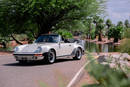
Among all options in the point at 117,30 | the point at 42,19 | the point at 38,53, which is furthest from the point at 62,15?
the point at 117,30

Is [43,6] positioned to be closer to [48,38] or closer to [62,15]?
[62,15]

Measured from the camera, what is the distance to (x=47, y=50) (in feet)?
46.5

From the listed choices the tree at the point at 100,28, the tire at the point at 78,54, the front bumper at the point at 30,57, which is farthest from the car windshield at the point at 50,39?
the tree at the point at 100,28

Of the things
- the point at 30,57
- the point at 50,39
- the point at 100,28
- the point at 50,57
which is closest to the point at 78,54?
the point at 50,39

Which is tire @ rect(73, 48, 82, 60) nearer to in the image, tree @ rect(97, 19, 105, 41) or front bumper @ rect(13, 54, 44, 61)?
front bumper @ rect(13, 54, 44, 61)

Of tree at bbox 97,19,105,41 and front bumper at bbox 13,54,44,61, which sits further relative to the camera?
tree at bbox 97,19,105,41

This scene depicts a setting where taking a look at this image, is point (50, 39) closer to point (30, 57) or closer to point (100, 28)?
point (30, 57)

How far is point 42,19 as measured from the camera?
31234 millimetres

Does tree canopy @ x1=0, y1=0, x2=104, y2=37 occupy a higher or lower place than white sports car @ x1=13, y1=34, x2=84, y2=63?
higher

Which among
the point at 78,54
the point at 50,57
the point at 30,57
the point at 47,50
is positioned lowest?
the point at 78,54

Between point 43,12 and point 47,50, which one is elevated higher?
point 43,12

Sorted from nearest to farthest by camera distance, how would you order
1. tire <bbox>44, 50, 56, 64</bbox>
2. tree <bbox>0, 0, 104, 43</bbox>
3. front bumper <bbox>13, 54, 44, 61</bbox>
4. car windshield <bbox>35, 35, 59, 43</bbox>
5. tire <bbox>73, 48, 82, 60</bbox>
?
front bumper <bbox>13, 54, 44, 61</bbox>
tire <bbox>44, 50, 56, 64</bbox>
car windshield <bbox>35, 35, 59, 43</bbox>
tire <bbox>73, 48, 82, 60</bbox>
tree <bbox>0, 0, 104, 43</bbox>

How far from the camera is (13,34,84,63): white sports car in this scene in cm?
1384

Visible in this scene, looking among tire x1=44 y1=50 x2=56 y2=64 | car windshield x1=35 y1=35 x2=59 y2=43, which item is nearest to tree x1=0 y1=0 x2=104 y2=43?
car windshield x1=35 y1=35 x2=59 y2=43
